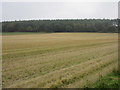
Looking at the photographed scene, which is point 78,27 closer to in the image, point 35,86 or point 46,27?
point 46,27

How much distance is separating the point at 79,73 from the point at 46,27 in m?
90.6

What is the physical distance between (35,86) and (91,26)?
9587cm

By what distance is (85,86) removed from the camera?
757cm

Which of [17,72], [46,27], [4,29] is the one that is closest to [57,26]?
[46,27]

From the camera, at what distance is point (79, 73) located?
10.1 m

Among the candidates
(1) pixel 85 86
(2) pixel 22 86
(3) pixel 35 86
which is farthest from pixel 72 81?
(2) pixel 22 86

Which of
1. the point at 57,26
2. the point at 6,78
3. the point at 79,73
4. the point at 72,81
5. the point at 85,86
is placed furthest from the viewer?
the point at 57,26

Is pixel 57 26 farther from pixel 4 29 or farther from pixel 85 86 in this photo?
pixel 85 86

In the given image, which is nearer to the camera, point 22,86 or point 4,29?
point 22,86

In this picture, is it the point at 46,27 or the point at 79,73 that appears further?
the point at 46,27

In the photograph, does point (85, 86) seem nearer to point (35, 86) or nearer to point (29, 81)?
point (35, 86)

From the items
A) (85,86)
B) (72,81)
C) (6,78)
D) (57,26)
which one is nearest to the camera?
(85,86)

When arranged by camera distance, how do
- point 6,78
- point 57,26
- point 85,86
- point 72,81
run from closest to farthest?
point 85,86 < point 72,81 < point 6,78 < point 57,26

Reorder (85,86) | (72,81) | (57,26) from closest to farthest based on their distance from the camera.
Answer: (85,86) < (72,81) < (57,26)
